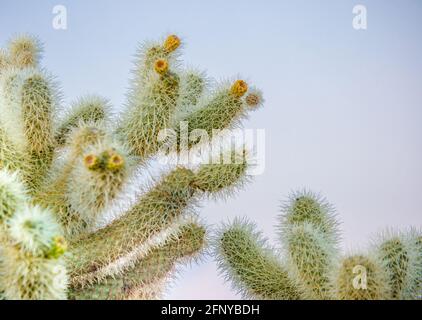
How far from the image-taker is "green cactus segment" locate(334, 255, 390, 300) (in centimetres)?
284

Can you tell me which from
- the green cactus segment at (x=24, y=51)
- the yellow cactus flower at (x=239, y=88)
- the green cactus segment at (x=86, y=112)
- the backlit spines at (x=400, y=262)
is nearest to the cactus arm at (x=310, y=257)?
the backlit spines at (x=400, y=262)

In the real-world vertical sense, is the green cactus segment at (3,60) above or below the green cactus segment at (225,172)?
above

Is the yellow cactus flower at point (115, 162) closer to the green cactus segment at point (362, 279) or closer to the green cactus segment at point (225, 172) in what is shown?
the green cactus segment at point (225, 172)

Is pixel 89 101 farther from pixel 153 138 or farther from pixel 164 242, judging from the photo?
pixel 164 242

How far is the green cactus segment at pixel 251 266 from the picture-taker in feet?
11.8

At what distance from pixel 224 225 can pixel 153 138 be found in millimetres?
830

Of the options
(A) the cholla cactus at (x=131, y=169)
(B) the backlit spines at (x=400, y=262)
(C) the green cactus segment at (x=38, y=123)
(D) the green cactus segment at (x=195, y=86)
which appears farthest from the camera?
(D) the green cactus segment at (x=195, y=86)

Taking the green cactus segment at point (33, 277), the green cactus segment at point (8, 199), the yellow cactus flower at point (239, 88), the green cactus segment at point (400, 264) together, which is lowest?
the green cactus segment at point (33, 277)

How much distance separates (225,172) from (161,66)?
79 cm

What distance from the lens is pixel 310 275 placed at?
3314 millimetres

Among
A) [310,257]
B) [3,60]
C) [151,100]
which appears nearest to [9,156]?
[151,100]

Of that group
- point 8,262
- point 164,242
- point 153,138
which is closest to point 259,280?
point 164,242

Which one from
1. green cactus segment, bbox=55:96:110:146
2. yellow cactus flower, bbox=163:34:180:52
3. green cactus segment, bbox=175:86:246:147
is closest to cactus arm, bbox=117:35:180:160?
yellow cactus flower, bbox=163:34:180:52

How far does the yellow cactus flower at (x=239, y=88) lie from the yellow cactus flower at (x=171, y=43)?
487mm
